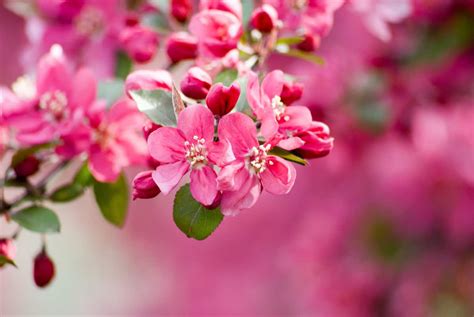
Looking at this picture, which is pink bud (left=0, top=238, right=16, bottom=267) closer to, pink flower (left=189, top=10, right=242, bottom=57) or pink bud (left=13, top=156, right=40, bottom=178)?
pink bud (left=13, top=156, right=40, bottom=178)

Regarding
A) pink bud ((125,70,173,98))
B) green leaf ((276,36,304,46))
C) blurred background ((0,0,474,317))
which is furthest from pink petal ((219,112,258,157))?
blurred background ((0,0,474,317))

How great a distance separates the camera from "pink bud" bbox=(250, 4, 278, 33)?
37.5 inches

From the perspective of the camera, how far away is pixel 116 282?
3689 mm

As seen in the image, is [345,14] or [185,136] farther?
[345,14]

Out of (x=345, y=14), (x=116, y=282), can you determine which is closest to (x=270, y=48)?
(x=345, y=14)

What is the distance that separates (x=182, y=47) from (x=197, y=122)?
0.20 m

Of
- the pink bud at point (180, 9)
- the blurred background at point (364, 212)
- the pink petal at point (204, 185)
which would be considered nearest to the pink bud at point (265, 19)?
the pink bud at point (180, 9)

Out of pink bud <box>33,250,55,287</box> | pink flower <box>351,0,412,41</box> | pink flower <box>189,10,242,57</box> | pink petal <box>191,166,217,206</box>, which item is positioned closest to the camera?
pink petal <box>191,166,217,206</box>

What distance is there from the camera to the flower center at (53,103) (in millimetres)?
1032

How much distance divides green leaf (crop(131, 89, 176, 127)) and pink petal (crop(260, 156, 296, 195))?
0.12 m

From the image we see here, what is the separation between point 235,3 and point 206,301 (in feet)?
7.36

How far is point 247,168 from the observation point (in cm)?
82

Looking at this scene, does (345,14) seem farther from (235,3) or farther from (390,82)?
(235,3)

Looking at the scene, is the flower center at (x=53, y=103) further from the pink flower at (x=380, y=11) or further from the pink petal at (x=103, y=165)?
the pink flower at (x=380, y=11)
